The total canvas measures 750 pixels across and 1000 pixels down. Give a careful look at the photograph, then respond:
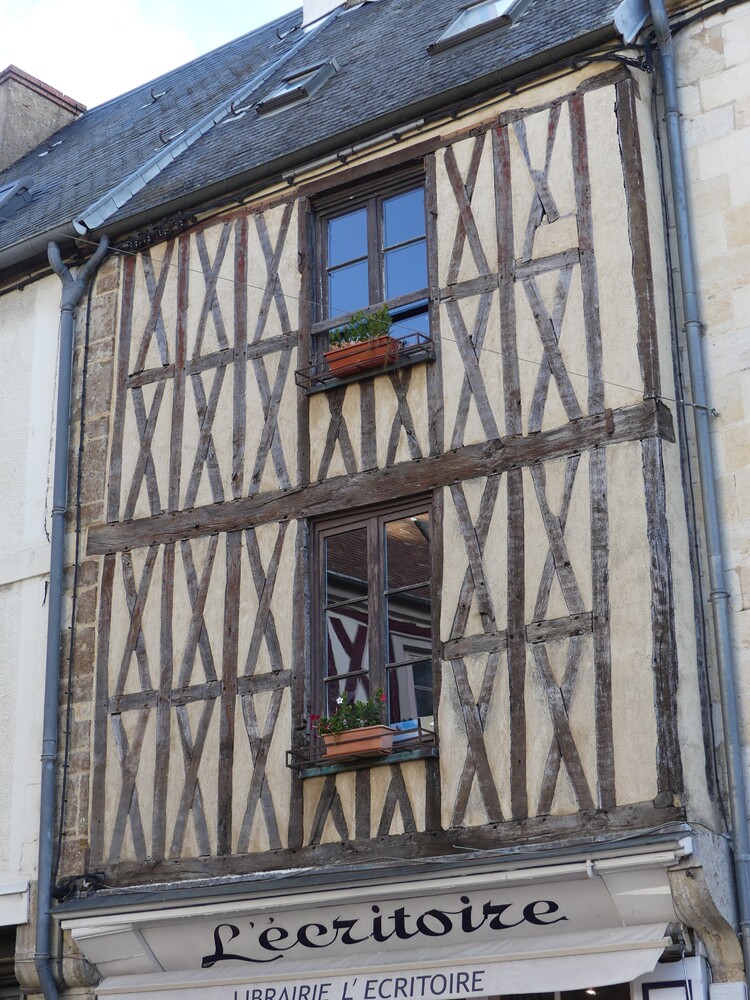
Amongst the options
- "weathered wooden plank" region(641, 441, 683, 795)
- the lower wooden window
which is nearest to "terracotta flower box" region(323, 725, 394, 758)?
the lower wooden window

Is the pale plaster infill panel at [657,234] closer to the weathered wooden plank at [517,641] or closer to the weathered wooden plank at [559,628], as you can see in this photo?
the weathered wooden plank at [517,641]

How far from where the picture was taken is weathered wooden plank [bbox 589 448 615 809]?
300 inches

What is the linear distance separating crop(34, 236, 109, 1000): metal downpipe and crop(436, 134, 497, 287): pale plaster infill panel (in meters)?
2.66

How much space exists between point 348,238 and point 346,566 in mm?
2167

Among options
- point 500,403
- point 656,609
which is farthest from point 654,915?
point 500,403

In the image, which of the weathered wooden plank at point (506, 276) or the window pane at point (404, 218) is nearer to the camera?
the weathered wooden plank at point (506, 276)

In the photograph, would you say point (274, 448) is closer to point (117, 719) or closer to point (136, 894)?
point (117, 719)

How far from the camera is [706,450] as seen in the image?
26.5 ft

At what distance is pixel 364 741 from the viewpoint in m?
8.34

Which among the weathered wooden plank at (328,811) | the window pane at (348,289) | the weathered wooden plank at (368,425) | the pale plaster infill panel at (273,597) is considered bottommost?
the weathered wooden plank at (328,811)

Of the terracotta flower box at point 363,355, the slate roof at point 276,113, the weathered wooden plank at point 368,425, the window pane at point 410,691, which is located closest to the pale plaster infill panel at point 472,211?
the slate roof at point 276,113

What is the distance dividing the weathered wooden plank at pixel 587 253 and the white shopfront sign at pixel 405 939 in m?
2.51

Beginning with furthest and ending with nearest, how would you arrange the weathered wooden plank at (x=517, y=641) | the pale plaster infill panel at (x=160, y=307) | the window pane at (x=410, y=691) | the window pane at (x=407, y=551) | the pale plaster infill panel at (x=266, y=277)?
1. the pale plaster infill panel at (x=160, y=307)
2. the pale plaster infill panel at (x=266, y=277)
3. the window pane at (x=407, y=551)
4. the window pane at (x=410, y=691)
5. the weathered wooden plank at (x=517, y=641)

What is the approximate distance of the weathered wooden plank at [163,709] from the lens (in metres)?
9.11
